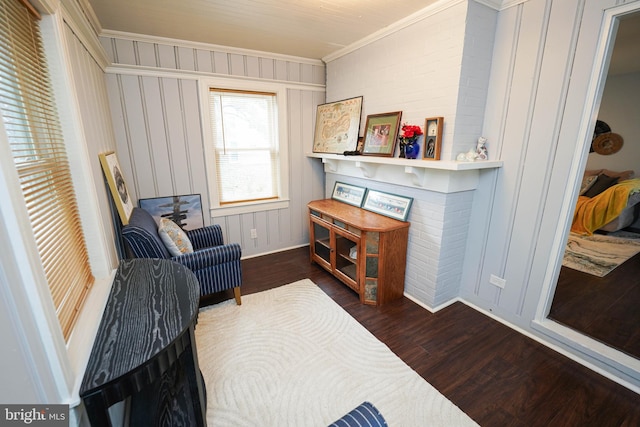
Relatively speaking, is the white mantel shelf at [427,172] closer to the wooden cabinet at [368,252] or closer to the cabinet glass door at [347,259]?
the wooden cabinet at [368,252]

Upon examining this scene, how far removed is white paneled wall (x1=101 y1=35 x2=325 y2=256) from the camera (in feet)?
8.84

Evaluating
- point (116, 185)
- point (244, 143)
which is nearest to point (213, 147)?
point (244, 143)

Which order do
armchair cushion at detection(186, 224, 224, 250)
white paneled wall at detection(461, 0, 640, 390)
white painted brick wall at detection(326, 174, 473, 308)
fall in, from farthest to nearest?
armchair cushion at detection(186, 224, 224, 250) < white painted brick wall at detection(326, 174, 473, 308) < white paneled wall at detection(461, 0, 640, 390)

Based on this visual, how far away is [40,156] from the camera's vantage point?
112cm

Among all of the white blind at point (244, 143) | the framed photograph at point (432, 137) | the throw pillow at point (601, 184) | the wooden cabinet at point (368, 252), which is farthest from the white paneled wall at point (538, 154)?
the throw pillow at point (601, 184)

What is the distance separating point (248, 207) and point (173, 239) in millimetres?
1272

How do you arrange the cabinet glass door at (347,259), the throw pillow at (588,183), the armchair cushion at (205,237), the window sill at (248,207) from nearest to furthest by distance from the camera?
the cabinet glass door at (347,259), the armchair cushion at (205,237), the window sill at (248,207), the throw pillow at (588,183)

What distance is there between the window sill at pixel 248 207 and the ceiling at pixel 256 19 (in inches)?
70.5

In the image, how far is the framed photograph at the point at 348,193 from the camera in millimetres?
3154

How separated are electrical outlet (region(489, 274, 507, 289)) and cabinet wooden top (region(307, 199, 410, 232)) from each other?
833 millimetres

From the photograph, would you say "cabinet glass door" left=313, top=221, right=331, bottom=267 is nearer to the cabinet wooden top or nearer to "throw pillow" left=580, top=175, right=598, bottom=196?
the cabinet wooden top

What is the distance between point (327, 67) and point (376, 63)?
0.99 meters

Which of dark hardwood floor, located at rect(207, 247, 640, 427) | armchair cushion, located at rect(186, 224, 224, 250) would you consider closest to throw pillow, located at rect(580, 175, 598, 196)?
dark hardwood floor, located at rect(207, 247, 640, 427)

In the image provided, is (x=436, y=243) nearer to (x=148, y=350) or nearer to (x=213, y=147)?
(x=148, y=350)
